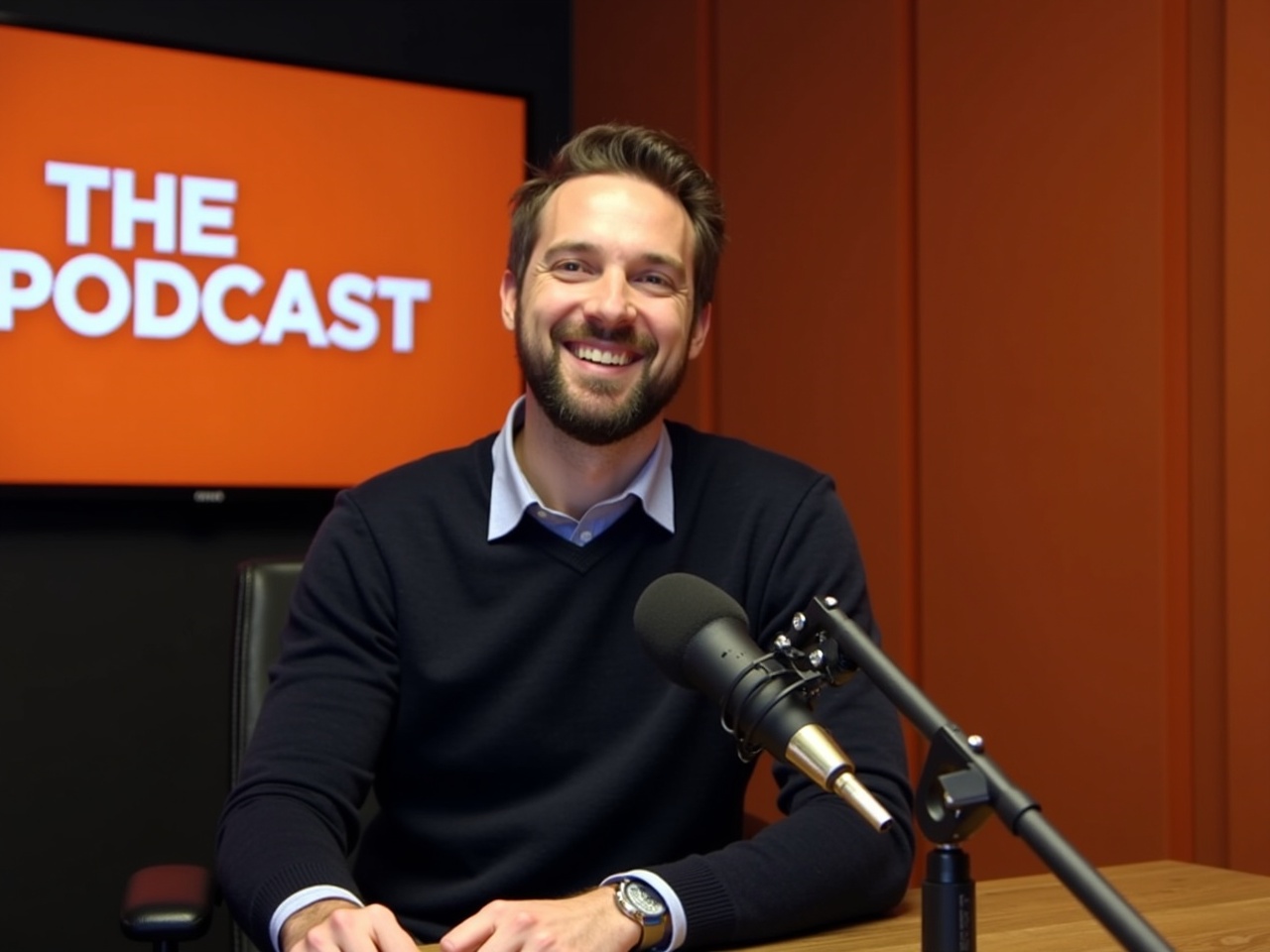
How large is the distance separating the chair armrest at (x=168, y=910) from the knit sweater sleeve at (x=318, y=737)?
5 cm

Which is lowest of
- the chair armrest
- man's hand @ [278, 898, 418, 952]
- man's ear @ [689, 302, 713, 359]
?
the chair armrest

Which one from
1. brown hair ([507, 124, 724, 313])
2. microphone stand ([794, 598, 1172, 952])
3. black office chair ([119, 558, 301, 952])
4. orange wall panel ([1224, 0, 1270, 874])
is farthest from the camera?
orange wall panel ([1224, 0, 1270, 874])

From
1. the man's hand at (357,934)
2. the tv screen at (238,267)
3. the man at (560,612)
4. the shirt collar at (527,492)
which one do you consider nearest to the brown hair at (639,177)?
the man at (560,612)

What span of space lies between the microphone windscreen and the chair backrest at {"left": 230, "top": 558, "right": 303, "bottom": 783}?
3.17 feet

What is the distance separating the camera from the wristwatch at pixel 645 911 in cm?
116

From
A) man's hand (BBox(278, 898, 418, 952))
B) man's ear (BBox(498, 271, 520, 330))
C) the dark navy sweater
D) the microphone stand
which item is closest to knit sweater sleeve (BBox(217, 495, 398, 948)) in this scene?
the dark navy sweater

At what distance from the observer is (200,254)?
3.31 meters

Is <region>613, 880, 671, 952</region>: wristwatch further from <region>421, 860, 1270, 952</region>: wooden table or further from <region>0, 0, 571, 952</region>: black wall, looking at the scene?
<region>0, 0, 571, 952</region>: black wall

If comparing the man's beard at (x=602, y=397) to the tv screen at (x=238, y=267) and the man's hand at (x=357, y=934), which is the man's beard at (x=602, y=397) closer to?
the man's hand at (x=357, y=934)

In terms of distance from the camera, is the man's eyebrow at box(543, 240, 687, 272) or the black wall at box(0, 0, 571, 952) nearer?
the man's eyebrow at box(543, 240, 687, 272)

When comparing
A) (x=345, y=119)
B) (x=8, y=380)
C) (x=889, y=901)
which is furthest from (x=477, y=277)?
(x=889, y=901)

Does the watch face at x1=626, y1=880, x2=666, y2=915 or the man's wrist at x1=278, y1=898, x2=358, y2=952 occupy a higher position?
the watch face at x1=626, y1=880, x2=666, y2=915

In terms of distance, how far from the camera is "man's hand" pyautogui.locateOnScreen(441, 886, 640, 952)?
1.09 m

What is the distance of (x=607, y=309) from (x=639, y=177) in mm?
186
